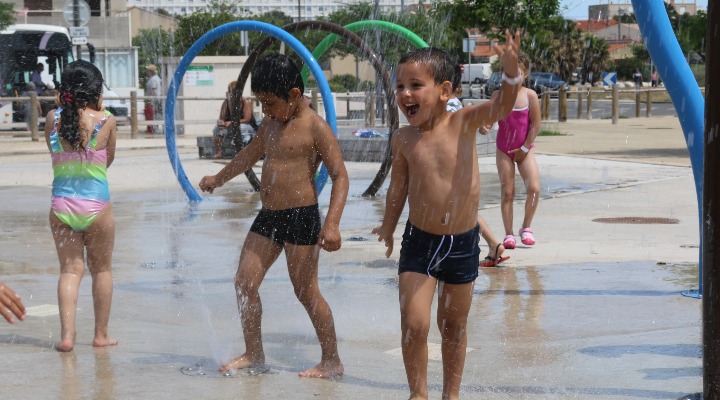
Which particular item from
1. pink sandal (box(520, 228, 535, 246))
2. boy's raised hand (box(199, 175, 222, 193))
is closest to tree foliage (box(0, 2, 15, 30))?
pink sandal (box(520, 228, 535, 246))

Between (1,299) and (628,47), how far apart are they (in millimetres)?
101530

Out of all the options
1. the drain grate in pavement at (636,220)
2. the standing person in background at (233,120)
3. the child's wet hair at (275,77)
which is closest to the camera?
the child's wet hair at (275,77)

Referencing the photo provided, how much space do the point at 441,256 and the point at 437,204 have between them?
199 mm

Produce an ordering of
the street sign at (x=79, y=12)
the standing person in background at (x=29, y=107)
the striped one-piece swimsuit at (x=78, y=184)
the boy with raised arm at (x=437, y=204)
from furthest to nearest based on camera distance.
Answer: the standing person in background at (x=29, y=107), the street sign at (x=79, y=12), the striped one-piece swimsuit at (x=78, y=184), the boy with raised arm at (x=437, y=204)

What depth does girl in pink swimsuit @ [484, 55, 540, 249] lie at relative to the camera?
8.23 m

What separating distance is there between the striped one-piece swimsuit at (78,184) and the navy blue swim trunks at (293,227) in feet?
→ 3.42

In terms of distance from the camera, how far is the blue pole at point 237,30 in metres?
11.6

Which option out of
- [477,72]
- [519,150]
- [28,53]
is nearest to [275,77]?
[519,150]

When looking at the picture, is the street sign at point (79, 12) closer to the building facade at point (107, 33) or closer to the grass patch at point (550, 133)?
the grass patch at point (550, 133)

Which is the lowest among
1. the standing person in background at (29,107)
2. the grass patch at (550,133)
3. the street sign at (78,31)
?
the grass patch at (550,133)

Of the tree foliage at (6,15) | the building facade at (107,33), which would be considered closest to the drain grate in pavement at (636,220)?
the building facade at (107,33)

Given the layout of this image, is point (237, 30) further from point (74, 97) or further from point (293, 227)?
point (293, 227)

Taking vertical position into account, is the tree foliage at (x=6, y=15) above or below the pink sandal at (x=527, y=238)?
above

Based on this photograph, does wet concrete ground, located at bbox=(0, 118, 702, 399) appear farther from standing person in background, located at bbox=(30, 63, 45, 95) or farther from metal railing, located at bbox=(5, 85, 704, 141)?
standing person in background, located at bbox=(30, 63, 45, 95)
